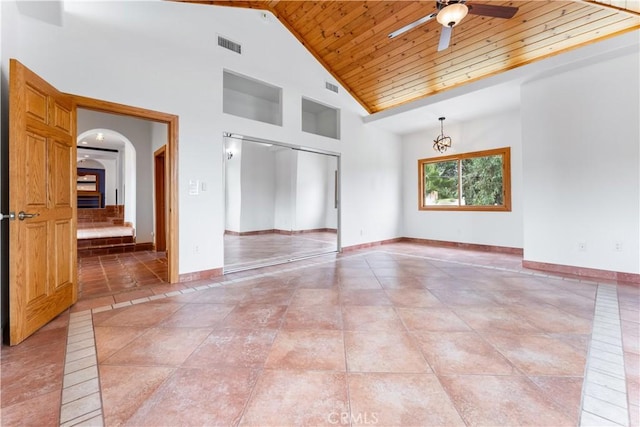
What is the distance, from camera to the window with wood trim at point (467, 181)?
5.87m

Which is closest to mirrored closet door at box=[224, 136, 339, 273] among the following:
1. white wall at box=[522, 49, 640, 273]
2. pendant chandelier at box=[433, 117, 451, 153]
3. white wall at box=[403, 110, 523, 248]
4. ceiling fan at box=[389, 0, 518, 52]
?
white wall at box=[403, 110, 523, 248]

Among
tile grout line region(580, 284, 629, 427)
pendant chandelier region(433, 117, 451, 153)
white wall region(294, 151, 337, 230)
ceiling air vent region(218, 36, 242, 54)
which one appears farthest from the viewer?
white wall region(294, 151, 337, 230)

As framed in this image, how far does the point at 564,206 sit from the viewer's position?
402 centimetres

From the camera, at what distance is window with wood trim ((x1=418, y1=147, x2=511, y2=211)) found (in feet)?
19.3

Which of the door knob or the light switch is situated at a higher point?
the light switch

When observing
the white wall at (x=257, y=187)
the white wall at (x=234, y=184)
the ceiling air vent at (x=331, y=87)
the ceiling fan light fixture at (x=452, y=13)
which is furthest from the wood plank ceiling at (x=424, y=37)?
the white wall at (x=257, y=187)

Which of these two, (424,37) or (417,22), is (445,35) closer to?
(417,22)

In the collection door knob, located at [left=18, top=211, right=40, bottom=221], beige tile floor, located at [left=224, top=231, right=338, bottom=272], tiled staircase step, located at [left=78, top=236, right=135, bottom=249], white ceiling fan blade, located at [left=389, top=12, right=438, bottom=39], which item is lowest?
beige tile floor, located at [left=224, top=231, right=338, bottom=272]

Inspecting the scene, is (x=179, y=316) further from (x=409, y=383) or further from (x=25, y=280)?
(x=409, y=383)

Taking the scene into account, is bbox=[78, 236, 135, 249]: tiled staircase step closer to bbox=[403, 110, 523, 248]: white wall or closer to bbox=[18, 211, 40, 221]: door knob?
bbox=[18, 211, 40, 221]: door knob

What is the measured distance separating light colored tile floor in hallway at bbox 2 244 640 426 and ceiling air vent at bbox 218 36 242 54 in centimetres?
340

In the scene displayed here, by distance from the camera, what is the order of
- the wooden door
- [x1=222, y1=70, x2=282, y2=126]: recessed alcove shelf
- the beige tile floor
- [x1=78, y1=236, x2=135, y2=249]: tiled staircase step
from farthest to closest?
[x1=222, y1=70, x2=282, y2=126]: recessed alcove shelf, [x1=78, y1=236, x2=135, y2=249]: tiled staircase step, the beige tile floor, the wooden door

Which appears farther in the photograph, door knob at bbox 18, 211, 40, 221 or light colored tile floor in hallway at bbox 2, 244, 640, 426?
door knob at bbox 18, 211, 40, 221

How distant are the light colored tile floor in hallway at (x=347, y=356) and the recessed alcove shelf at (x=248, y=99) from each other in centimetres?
385
